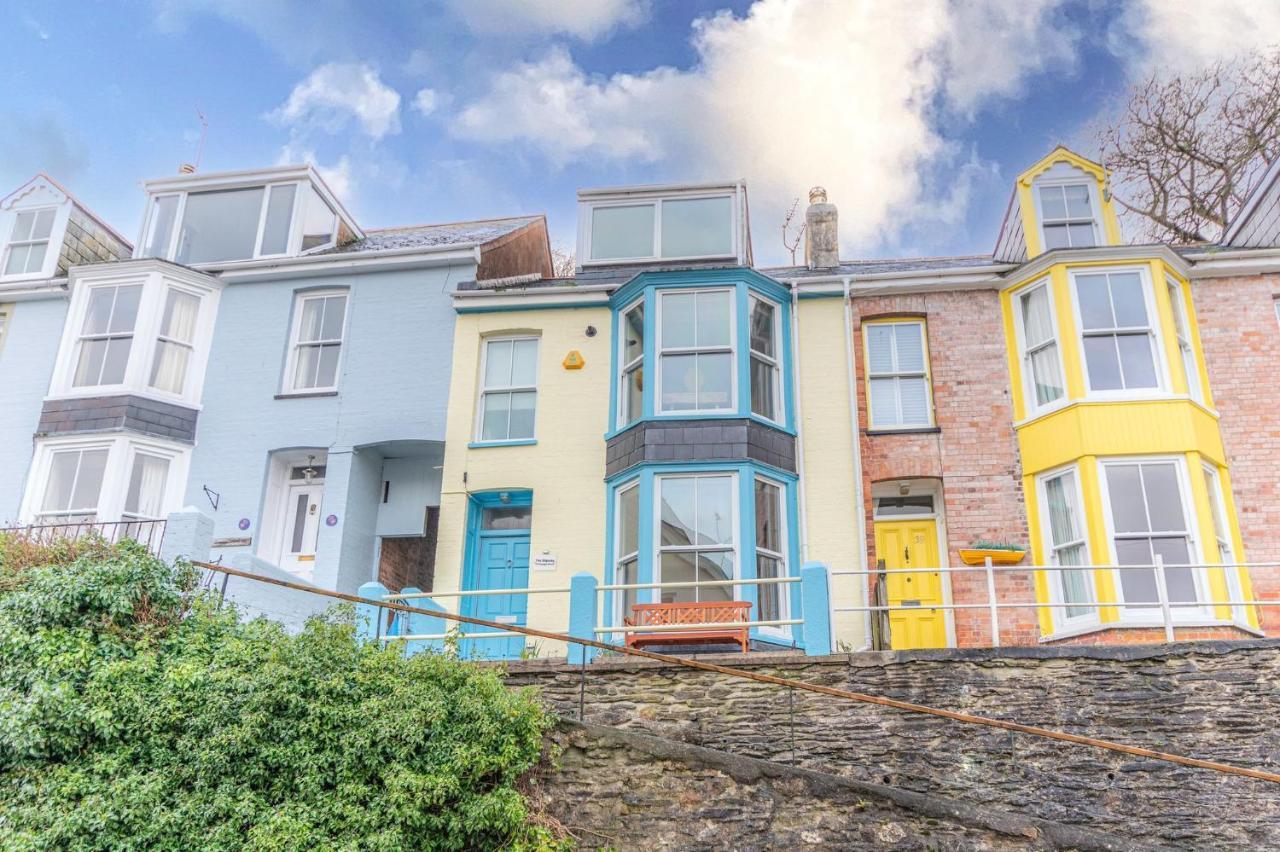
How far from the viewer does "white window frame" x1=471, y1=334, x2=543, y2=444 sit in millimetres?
14836

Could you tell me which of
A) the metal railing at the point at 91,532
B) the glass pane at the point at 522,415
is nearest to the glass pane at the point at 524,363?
the glass pane at the point at 522,415

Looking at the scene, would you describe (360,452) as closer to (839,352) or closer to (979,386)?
(839,352)

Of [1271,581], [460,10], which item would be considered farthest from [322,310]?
[1271,581]

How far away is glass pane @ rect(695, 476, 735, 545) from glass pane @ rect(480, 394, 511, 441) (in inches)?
126

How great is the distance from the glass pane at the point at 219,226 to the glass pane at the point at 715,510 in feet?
29.8

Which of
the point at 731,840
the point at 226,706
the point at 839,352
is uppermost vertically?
the point at 839,352

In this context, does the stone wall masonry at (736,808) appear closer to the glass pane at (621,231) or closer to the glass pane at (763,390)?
the glass pane at (763,390)

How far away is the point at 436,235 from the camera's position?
62.4ft

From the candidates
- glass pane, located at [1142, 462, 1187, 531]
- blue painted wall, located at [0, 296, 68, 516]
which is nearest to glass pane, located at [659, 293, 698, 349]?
glass pane, located at [1142, 462, 1187, 531]

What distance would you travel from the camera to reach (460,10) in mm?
17797

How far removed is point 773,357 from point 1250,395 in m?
6.33

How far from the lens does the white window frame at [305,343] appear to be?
1570cm

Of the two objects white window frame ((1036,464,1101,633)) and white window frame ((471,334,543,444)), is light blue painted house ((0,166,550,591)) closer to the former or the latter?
white window frame ((471,334,543,444))

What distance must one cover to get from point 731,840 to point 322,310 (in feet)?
35.7
